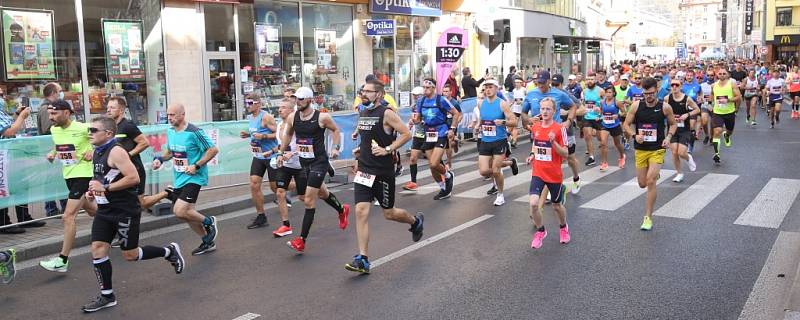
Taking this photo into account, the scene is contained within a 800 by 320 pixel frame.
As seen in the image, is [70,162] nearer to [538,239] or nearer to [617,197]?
[538,239]

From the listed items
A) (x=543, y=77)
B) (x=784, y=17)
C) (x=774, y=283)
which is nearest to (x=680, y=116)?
(x=543, y=77)

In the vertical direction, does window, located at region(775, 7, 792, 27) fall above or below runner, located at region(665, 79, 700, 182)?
above

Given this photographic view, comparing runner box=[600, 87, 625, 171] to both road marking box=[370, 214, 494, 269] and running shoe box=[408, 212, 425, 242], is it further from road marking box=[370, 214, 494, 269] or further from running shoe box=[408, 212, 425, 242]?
running shoe box=[408, 212, 425, 242]

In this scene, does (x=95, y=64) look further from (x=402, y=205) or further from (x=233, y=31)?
(x=402, y=205)

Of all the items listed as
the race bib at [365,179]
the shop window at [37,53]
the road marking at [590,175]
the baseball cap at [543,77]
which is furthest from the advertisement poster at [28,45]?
the road marking at [590,175]

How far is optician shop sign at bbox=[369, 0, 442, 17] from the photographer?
2110 cm

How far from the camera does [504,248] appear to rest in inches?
300

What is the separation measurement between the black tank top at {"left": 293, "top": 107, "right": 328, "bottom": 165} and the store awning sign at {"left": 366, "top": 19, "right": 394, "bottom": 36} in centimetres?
1280

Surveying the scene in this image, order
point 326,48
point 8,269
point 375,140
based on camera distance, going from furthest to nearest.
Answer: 1. point 326,48
2. point 375,140
3. point 8,269

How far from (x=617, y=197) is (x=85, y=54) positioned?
407 inches

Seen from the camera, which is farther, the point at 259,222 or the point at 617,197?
the point at 617,197

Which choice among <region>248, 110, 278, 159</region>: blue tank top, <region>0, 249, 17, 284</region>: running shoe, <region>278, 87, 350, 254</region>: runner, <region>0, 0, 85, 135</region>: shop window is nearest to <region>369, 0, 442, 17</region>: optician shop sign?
<region>0, 0, 85, 135</region>: shop window

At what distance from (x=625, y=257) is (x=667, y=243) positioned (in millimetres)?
819

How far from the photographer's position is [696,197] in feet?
33.8
